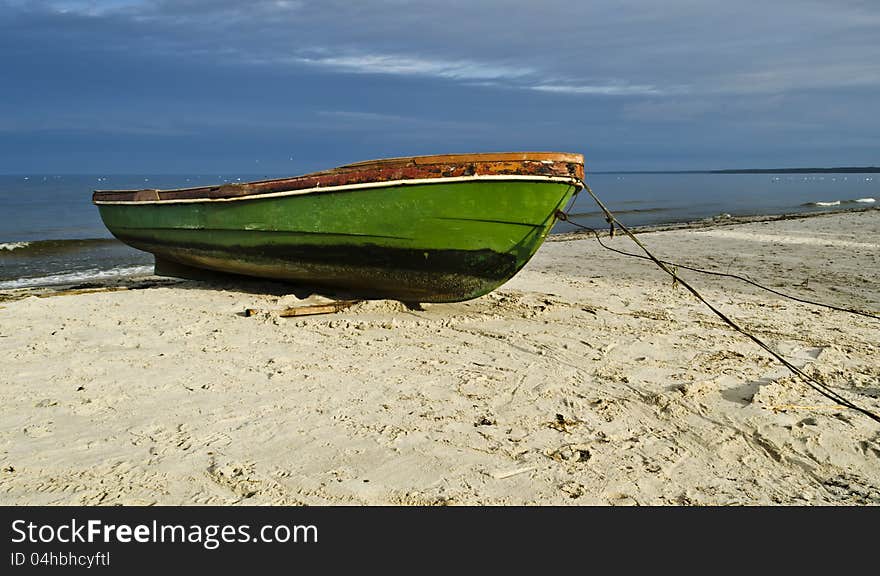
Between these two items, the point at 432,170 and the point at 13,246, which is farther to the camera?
the point at 13,246

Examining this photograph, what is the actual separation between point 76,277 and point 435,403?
8.29 metres

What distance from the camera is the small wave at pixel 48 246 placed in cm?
1298

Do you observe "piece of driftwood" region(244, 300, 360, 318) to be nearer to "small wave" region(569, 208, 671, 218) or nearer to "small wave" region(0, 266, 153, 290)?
"small wave" region(0, 266, 153, 290)

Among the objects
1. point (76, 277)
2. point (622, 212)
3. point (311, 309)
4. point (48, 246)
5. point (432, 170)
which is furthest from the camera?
point (622, 212)

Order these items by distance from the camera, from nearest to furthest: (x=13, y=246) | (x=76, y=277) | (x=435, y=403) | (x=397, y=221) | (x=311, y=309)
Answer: (x=435, y=403), (x=397, y=221), (x=311, y=309), (x=76, y=277), (x=13, y=246)

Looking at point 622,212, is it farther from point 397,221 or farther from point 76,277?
point 397,221

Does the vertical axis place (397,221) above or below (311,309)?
above

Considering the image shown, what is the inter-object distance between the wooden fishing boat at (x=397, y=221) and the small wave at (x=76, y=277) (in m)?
4.01

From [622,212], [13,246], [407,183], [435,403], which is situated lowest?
[435,403]

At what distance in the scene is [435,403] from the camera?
355 centimetres

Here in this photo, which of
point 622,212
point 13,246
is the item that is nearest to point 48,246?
point 13,246

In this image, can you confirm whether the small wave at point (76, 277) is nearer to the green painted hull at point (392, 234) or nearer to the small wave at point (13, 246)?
the small wave at point (13, 246)

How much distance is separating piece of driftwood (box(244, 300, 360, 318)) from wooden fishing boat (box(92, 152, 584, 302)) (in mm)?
256
